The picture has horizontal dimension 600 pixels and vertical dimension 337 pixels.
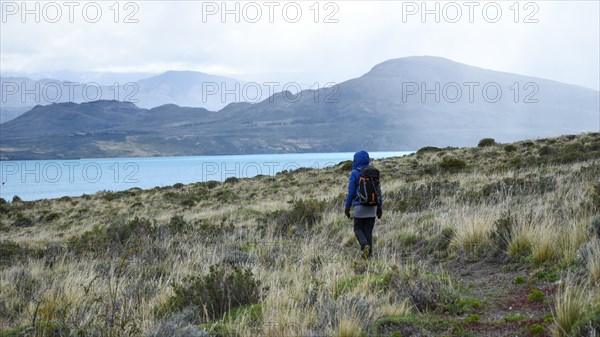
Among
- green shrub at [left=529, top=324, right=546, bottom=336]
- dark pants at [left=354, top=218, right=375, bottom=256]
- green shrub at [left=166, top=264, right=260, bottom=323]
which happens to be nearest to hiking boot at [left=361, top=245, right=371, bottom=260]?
dark pants at [left=354, top=218, right=375, bottom=256]

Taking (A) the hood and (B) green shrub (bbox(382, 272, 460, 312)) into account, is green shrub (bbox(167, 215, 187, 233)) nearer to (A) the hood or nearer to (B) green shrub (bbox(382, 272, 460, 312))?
(A) the hood

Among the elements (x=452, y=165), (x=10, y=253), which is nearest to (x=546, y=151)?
(x=452, y=165)

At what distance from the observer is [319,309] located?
4.38 m

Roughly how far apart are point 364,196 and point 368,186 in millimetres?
188

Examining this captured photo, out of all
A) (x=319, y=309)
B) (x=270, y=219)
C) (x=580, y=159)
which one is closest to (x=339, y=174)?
(x=580, y=159)

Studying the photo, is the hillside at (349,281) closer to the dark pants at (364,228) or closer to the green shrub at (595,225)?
the green shrub at (595,225)

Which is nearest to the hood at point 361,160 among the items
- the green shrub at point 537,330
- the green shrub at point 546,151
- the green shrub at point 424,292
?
the green shrub at point 424,292

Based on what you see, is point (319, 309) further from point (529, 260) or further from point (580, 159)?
point (580, 159)

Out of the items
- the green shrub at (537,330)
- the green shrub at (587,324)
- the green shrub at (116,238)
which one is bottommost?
the green shrub at (116,238)

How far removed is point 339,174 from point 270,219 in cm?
1787

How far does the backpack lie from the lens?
8.53 m

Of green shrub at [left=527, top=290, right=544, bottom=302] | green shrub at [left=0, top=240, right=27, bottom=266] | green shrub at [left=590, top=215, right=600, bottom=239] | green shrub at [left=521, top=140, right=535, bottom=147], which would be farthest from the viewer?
green shrub at [left=521, top=140, right=535, bottom=147]

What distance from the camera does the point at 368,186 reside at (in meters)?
8.54

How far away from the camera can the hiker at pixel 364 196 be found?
336 inches
